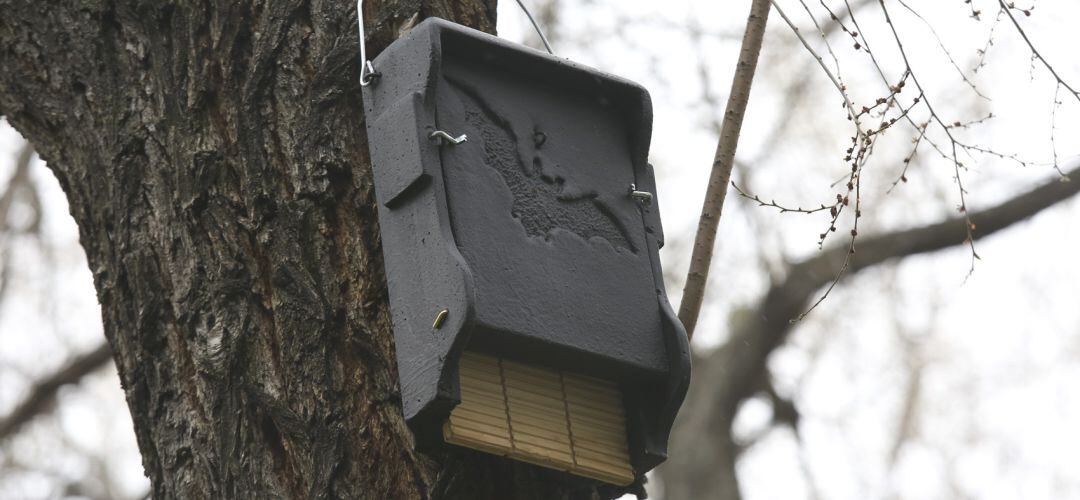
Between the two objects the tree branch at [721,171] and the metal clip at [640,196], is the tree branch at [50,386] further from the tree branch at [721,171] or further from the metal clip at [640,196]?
the metal clip at [640,196]

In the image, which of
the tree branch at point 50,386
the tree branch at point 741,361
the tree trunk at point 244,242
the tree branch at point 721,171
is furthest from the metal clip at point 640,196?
the tree branch at point 50,386

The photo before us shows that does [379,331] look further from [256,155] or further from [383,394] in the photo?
[256,155]

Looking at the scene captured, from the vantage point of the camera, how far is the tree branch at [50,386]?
5.84 meters

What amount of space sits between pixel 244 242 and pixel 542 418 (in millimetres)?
477

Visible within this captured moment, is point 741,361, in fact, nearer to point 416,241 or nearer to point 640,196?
point 640,196

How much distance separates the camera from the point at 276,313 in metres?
1.68

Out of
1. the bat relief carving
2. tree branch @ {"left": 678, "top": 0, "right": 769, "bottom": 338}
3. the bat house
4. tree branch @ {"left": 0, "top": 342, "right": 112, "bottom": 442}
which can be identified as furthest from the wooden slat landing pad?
tree branch @ {"left": 0, "top": 342, "right": 112, "bottom": 442}

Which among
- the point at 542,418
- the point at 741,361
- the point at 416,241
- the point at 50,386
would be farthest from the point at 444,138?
the point at 50,386

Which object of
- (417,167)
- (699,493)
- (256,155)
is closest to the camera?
(417,167)

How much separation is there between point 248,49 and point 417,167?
41cm

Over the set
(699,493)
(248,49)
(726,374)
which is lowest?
(699,493)

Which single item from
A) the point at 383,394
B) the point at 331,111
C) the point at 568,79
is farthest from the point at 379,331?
the point at 568,79

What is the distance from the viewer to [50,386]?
5938mm

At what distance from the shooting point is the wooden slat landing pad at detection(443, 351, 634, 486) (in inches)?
60.8
